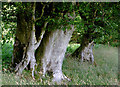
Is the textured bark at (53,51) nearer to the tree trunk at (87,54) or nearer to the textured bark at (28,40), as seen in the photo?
the textured bark at (28,40)

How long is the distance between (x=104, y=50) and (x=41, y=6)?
10.1 m

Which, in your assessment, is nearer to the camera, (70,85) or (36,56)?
(70,85)

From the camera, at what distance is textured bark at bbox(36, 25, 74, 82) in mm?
6309

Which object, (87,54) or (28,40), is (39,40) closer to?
(28,40)

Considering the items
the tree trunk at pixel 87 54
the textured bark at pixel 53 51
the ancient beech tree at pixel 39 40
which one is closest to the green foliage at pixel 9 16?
the ancient beech tree at pixel 39 40

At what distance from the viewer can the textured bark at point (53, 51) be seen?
6309mm

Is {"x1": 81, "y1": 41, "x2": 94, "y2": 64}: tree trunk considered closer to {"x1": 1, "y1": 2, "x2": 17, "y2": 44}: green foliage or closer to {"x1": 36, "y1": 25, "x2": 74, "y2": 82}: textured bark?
{"x1": 36, "y1": 25, "x2": 74, "y2": 82}: textured bark

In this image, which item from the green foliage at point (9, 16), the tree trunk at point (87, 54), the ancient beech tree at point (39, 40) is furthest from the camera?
the tree trunk at point (87, 54)

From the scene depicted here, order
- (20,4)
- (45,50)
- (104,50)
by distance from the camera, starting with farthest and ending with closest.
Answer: (104,50) < (45,50) < (20,4)

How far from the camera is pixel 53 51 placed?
6465 millimetres

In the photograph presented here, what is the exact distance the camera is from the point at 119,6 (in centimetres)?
725

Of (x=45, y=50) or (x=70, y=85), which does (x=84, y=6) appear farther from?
(x=70, y=85)

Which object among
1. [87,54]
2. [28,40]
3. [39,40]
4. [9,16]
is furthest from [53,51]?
[87,54]

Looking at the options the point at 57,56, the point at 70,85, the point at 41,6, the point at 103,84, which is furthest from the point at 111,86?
the point at 41,6
